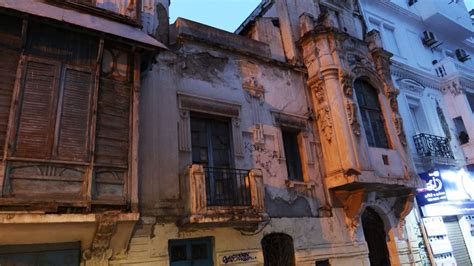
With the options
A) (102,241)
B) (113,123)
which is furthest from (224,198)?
(113,123)

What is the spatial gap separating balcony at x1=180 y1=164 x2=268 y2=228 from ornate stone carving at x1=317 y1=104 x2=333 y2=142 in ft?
10.5

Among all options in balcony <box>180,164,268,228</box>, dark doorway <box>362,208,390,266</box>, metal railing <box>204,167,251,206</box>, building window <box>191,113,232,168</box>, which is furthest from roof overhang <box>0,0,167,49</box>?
dark doorway <box>362,208,390,266</box>

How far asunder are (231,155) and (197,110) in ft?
4.69

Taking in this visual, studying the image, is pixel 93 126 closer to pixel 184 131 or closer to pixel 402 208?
pixel 184 131

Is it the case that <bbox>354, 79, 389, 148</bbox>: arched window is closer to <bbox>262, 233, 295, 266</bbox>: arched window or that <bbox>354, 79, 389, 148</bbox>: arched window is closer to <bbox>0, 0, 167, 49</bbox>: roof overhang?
<bbox>262, 233, 295, 266</bbox>: arched window

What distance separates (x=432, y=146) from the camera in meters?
13.6

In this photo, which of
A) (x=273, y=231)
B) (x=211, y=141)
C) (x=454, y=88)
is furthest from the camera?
(x=454, y=88)

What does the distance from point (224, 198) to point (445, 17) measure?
15903mm

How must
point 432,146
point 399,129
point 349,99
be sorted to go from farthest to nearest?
1. point 432,146
2. point 399,129
3. point 349,99

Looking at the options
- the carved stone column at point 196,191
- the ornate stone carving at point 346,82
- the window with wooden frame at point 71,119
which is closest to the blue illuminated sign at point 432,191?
the ornate stone carving at point 346,82

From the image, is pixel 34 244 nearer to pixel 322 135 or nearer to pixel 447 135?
pixel 322 135

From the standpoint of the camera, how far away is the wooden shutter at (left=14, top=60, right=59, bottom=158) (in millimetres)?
5434

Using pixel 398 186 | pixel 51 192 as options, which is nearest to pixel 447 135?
pixel 398 186

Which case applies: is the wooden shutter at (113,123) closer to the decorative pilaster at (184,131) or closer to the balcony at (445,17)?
the decorative pilaster at (184,131)
